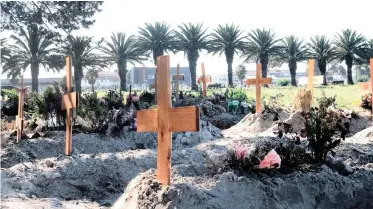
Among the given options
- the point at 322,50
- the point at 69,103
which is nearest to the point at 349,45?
the point at 322,50

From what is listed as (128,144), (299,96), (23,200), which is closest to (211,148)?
(23,200)

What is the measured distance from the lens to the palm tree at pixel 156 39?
37.2 metres

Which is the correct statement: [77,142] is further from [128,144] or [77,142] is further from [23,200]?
[23,200]

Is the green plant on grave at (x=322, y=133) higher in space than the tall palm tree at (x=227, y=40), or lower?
lower

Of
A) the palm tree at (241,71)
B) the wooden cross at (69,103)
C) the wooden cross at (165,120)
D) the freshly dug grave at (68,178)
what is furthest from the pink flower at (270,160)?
the palm tree at (241,71)

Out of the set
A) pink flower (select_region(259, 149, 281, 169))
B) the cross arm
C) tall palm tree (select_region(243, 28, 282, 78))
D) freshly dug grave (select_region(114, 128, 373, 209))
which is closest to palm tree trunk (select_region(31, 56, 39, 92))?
tall palm tree (select_region(243, 28, 282, 78))

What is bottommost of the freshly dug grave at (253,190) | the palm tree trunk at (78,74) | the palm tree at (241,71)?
the freshly dug grave at (253,190)

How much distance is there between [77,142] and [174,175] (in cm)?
503

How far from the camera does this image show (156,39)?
37156mm

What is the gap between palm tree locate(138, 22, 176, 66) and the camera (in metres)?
37.2

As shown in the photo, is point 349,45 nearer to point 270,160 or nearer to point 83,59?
point 83,59

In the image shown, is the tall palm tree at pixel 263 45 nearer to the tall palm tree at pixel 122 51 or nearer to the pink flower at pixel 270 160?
the tall palm tree at pixel 122 51

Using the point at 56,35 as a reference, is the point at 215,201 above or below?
below

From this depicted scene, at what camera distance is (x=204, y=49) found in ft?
129
